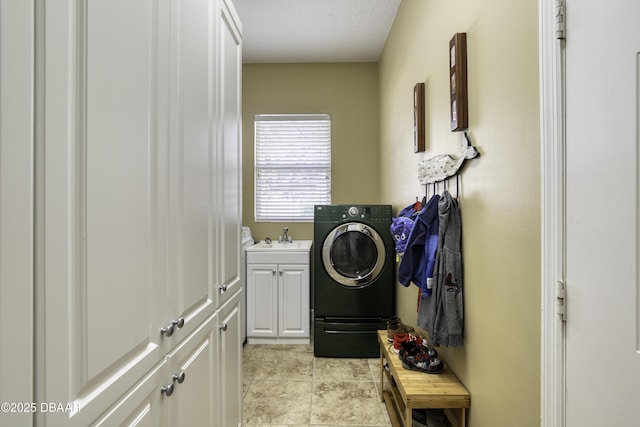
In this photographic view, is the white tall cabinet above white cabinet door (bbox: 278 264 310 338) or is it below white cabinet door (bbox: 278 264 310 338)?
above

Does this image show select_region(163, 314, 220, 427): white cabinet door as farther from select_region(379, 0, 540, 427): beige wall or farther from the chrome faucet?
the chrome faucet

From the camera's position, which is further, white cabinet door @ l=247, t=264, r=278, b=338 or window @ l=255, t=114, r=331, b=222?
window @ l=255, t=114, r=331, b=222

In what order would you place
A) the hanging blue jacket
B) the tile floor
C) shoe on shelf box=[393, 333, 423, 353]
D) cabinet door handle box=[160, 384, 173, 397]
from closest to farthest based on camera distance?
1. cabinet door handle box=[160, 384, 173, 397]
2. the hanging blue jacket
3. shoe on shelf box=[393, 333, 423, 353]
4. the tile floor

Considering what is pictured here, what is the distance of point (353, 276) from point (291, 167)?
1650 mm

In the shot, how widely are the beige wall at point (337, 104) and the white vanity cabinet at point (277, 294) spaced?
102 cm

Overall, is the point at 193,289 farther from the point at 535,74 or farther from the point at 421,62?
the point at 421,62

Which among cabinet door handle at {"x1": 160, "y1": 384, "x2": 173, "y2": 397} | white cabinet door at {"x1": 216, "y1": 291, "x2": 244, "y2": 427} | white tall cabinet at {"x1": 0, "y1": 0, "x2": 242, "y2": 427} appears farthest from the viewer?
white cabinet door at {"x1": 216, "y1": 291, "x2": 244, "y2": 427}

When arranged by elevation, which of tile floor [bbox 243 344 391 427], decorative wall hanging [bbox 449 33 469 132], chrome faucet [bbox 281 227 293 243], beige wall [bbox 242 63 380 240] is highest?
beige wall [bbox 242 63 380 240]

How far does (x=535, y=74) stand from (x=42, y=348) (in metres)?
1.39

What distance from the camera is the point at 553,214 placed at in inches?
35.7

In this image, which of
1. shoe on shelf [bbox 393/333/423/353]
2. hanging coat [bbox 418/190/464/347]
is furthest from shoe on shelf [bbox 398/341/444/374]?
hanging coat [bbox 418/190/464/347]

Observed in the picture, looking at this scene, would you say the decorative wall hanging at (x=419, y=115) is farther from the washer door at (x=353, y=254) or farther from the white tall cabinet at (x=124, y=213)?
the white tall cabinet at (x=124, y=213)

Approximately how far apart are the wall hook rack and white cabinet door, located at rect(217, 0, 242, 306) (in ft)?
3.54

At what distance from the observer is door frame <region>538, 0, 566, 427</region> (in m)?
0.89
